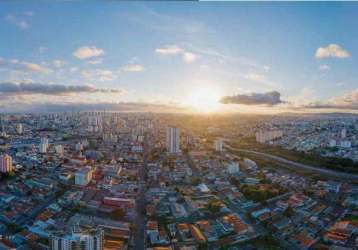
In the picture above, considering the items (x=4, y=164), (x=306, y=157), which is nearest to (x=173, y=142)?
(x=306, y=157)

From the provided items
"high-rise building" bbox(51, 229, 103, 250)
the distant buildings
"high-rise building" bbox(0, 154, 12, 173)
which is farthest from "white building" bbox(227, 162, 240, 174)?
the distant buildings

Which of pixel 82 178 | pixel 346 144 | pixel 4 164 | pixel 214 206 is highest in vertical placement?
pixel 346 144

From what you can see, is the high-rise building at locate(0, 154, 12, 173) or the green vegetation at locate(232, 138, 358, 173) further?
the green vegetation at locate(232, 138, 358, 173)

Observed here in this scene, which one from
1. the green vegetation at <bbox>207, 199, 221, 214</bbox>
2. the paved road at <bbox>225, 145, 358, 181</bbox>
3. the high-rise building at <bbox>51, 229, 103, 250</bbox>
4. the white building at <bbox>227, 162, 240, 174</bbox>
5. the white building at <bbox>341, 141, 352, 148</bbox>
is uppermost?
the white building at <bbox>341, 141, 352, 148</bbox>

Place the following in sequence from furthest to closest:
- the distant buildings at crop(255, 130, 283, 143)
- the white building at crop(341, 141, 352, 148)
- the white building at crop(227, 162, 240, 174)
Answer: the distant buildings at crop(255, 130, 283, 143) → the white building at crop(341, 141, 352, 148) → the white building at crop(227, 162, 240, 174)

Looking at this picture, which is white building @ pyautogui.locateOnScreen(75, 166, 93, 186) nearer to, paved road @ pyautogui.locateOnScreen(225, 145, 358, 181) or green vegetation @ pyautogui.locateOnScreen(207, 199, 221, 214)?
green vegetation @ pyautogui.locateOnScreen(207, 199, 221, 214)

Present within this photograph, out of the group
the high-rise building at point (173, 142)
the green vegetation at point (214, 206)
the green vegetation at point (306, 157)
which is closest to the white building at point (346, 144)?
the green vegetation at point (306, 157)

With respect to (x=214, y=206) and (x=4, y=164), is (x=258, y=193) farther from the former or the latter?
(x=4, y=164)

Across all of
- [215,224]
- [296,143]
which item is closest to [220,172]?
[215,224]
